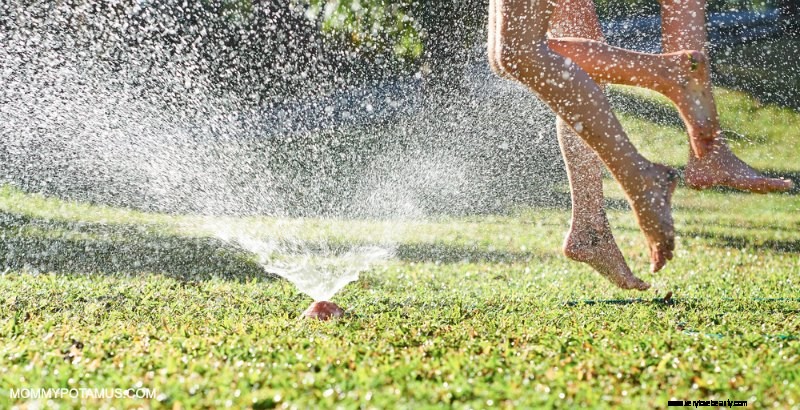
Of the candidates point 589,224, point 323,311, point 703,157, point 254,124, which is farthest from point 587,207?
point 254,124

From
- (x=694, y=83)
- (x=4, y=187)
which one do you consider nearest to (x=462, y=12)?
(x=4, y=187)

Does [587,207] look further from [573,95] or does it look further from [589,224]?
[573,95]

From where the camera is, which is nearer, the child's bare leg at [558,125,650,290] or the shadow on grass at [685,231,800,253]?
the child's bare leg at [558,125,650,290]

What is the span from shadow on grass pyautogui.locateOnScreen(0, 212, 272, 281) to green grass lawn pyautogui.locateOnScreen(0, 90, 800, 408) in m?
0.02

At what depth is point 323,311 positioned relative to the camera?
12.0ft

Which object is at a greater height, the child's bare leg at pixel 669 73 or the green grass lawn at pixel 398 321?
the child's bare leg at pixel 669 73

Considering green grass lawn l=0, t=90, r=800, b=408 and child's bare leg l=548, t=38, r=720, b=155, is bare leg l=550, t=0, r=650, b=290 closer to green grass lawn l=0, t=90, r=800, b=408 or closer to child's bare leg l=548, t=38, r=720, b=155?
green grass lawn l=0, t=90, r=800, b=408

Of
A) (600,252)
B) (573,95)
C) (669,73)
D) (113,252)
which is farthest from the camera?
(113,252)

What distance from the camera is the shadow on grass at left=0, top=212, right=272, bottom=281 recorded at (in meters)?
5.15

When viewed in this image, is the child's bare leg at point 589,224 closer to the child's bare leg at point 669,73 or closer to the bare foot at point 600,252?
the bare foot at point 600,252

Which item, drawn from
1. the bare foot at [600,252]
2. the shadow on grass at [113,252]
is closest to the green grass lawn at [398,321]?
the shadow on grass at [113,252]

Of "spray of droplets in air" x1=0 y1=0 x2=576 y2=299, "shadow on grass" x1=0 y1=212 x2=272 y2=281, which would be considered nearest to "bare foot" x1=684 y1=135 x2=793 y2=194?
"spray of droplets in air" x1=0 y1=0 x2=576 y2=299

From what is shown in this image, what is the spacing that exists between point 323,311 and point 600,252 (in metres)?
1.19

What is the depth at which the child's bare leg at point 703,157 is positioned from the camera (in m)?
3.38
